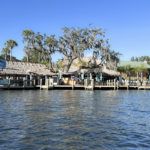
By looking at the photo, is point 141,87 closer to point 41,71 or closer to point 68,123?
point 41,71

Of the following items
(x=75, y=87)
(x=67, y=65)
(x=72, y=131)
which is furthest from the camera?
(x=67, y=65)

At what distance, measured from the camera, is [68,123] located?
25.9 meters

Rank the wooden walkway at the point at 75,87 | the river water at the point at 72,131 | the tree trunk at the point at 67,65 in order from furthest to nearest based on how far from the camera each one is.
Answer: the tree trunk at the point at 67,65
the wooden walkway at the point at 75,87
the river water at the point at 72,131

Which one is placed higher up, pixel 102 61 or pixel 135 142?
pixel 102 61

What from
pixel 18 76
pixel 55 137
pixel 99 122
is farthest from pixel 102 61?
pixel 55 137

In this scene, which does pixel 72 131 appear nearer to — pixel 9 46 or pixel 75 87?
pixel 75 87

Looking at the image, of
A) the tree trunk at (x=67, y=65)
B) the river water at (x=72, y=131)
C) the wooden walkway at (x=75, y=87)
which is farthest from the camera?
the tree trunk at (x=67, y=65)

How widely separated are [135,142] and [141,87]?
6363 cm

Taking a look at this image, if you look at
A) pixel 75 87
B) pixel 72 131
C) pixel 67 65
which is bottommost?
pixel 72 131

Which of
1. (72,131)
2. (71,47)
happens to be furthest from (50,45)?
(72,131)

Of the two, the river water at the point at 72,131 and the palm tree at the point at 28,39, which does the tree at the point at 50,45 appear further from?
the river water at the point at 72,131

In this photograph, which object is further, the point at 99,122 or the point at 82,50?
the point at 82,50

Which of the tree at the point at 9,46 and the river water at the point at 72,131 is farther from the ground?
the tree at the point at 9,46

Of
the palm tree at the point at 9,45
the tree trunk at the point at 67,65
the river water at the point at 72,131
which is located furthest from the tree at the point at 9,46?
the river water at the point at 72,131
